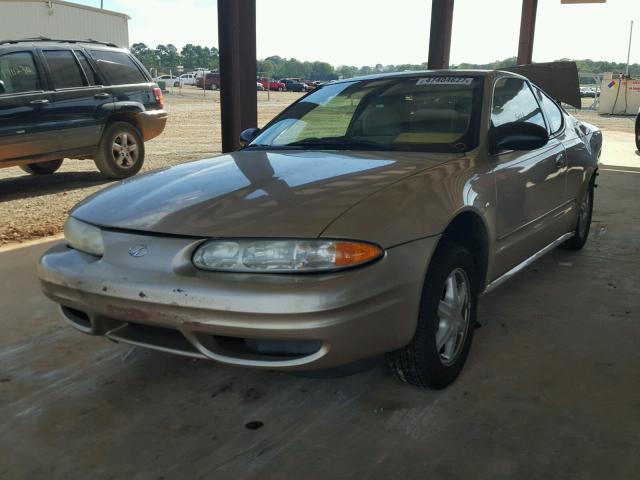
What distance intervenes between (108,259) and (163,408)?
0.71m

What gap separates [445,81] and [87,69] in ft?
19.2

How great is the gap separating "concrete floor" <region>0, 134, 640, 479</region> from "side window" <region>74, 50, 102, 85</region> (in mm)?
5042

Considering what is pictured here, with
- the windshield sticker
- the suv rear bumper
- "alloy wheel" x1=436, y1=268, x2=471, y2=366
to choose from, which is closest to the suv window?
the suv rear bumper

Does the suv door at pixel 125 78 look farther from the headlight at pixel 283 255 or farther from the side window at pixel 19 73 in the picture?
the headlight at pixel 283 255

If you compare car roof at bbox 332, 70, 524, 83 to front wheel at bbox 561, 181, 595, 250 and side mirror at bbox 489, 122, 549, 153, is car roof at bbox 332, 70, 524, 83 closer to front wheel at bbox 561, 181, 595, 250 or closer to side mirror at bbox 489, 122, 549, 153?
side mirror at bbox 489, 122, 549, 153

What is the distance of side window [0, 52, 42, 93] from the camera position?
6.99m

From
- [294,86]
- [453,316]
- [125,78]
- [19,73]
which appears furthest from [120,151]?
[294,86]

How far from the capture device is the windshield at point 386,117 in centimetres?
327

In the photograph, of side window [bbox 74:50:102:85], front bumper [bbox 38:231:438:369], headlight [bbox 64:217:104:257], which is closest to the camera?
front bumper [bbox 38:231:438:369]

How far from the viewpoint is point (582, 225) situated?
5.01 meters

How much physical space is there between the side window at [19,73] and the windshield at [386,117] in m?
4.59

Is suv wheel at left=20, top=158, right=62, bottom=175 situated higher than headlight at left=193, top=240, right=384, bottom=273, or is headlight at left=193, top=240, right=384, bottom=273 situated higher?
headlight at left=193, top=240, right=384, bottom=273

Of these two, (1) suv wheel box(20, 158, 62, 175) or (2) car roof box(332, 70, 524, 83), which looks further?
(1) suv wheel box(20, 158, 62, 175)

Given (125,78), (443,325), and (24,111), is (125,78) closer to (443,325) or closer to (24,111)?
(24,111)
